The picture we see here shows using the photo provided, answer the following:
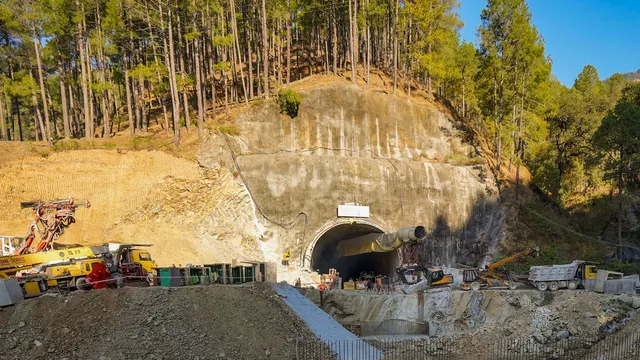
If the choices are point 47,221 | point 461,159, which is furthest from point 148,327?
point 461,159

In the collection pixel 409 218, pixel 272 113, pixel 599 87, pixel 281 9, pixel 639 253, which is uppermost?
pixel 281 9

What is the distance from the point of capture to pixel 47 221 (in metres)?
24.7

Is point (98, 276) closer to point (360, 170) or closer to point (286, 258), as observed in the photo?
point (286, 258)

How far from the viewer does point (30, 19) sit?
33.3 m

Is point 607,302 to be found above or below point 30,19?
below

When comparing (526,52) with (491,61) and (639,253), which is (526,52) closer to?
(491,61)

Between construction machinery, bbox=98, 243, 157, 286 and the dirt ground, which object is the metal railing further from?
the dirt ground

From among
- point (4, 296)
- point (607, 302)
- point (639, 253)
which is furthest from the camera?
point (639, 253)

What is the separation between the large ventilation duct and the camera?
26.6 metres

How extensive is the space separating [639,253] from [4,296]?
4190 cm

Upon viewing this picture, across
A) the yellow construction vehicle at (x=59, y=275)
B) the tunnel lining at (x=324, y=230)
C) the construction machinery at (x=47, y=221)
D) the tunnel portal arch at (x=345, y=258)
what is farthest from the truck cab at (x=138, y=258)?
the tunnel portal arch at (x=345, y=258)

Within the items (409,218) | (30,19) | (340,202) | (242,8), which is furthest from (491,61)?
(30,19)

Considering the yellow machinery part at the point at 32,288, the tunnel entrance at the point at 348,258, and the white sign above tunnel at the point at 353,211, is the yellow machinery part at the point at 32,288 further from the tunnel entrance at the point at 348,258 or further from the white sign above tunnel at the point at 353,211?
the white sign above tunnel at the point at 353,211

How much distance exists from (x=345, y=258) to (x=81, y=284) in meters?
25.5
